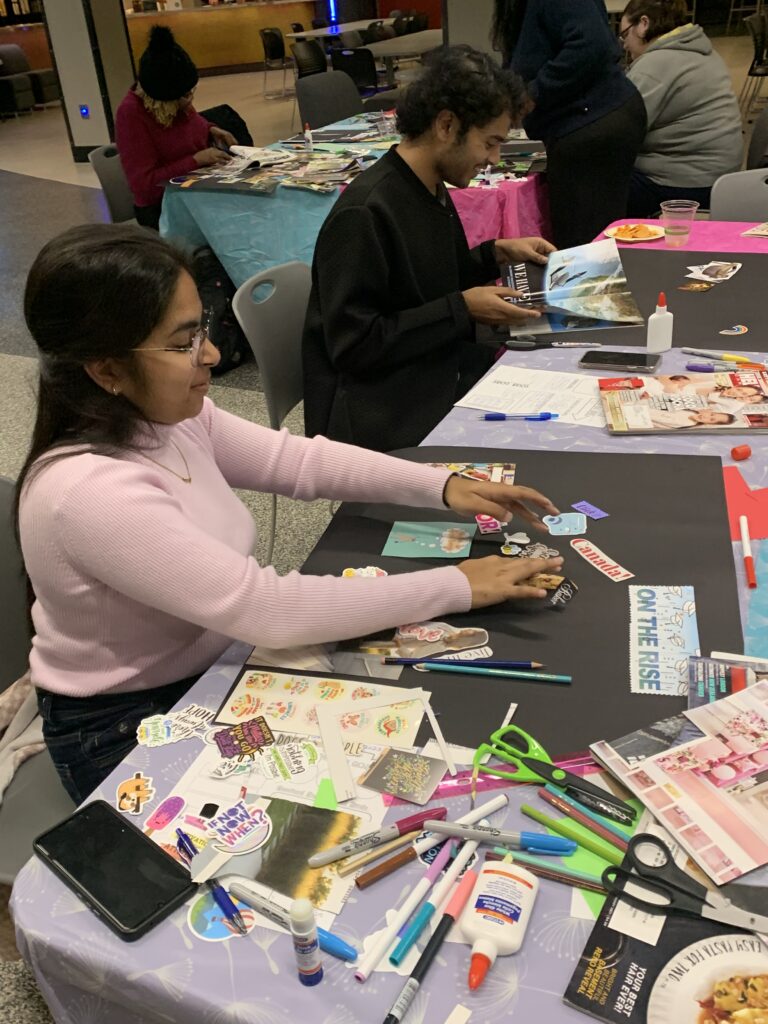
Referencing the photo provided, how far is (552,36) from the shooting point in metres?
3.07

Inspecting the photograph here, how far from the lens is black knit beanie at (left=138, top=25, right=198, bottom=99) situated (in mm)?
3641

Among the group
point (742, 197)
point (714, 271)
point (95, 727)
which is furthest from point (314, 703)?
point (742, 197)

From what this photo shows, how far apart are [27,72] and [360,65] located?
6.18 m

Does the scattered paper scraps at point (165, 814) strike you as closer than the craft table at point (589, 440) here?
Yes

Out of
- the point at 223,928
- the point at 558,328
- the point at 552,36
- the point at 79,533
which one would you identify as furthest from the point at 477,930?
the point at 552,36

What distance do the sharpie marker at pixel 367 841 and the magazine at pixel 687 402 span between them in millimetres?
894

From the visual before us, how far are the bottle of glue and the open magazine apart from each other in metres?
0.16

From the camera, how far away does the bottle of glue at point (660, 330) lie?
1.77 m

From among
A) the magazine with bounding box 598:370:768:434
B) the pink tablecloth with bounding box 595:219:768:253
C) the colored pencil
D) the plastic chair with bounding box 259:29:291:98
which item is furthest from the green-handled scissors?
the plastic chair with bounding box 259:29:291:98

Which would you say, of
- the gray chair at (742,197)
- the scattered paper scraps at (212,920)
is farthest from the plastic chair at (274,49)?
the scattered paper scraps at (212,920)

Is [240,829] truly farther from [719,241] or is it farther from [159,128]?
[159,128]

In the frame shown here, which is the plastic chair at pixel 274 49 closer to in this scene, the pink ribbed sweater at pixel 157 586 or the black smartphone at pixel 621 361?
the black smartphone at pixel 621 361

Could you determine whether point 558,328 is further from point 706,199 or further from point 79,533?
point 706,199

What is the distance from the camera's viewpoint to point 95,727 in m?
1.21
